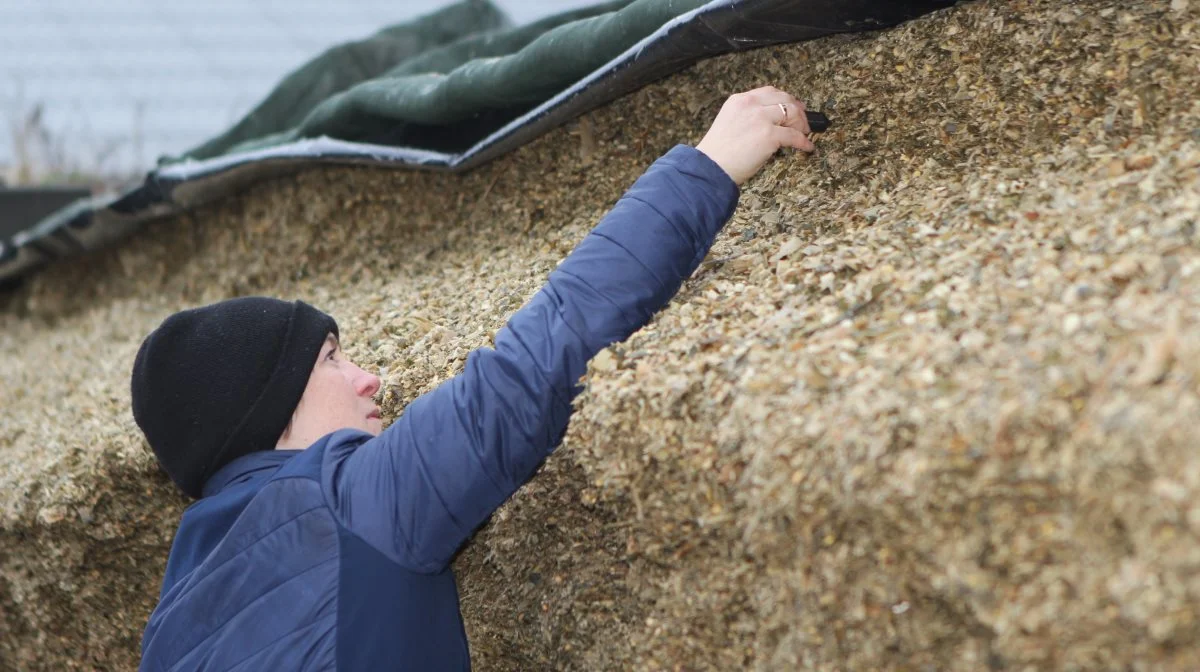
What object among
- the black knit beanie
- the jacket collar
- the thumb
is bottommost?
the jacket collar

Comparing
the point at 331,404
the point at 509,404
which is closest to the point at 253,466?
the point at 331,404

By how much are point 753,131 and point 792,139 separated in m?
0.15

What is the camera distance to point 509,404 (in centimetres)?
177

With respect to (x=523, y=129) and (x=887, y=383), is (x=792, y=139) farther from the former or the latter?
(x=523, y=129)

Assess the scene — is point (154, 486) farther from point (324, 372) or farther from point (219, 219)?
point (219, 219)

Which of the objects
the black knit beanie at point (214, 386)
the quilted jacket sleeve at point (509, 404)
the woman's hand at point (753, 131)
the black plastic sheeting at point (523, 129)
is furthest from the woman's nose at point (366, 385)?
the black plastic sheeting at point (523, 129)

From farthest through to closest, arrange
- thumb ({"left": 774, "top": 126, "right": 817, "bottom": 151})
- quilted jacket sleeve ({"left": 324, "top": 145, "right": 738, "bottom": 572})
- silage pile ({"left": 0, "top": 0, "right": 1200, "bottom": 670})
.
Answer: thumb ({"left": 774, "top": 126, "right": 817, "bottom": 151}) < quilted jacket sleeve ({"left": 324, "top": 145, "right": 738, "bottom": 572}) < silage pile ({"left": 0, "top": 0, "right": 1200, "bottom": 670})

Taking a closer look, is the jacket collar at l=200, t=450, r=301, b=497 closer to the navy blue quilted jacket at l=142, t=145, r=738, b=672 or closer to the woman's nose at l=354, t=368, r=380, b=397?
the navy blue quilted jacket at l=142, t=145, r=738, b=672

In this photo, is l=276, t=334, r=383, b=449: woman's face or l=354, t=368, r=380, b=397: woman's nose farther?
l=354, t=368, r=380, b=397: woman's nose

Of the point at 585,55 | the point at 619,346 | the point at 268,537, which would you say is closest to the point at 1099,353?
the point at 619,346

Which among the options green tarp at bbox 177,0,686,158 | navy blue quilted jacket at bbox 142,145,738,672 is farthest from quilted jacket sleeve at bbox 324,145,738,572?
green tarp at bbox 177,0,686,158

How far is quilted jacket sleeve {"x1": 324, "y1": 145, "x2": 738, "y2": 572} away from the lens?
176cm

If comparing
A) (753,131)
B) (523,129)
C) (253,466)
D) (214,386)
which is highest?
(753,131)

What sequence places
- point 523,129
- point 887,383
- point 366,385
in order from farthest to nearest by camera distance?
point 523,129
point 366,385
point 887,383
